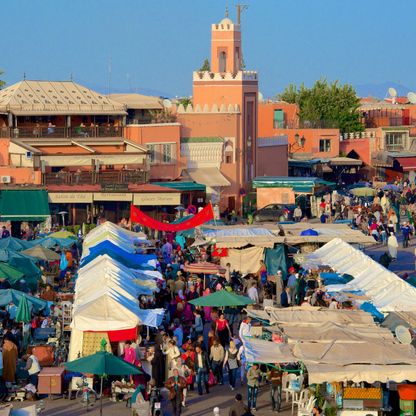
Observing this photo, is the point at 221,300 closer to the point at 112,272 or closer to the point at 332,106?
the point at 112,272

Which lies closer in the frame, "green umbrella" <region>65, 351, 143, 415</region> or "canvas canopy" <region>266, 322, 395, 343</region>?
"green umbrella" <region>65, 351, 143, 415</region>

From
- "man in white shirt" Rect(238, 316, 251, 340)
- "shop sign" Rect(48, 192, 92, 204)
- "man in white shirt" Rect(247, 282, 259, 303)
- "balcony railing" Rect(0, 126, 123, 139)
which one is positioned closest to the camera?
"man in white shirt" Rect(238, 316, 251, 340)

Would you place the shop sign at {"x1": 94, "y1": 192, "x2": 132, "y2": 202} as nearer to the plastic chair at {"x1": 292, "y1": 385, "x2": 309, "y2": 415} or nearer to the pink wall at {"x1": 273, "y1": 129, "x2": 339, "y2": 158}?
the pink wall at {"x1": 273, "y1": 129, "x2": 339, "y2": 158}

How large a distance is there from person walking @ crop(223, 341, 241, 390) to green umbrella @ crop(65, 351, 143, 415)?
Answer: 3.05m

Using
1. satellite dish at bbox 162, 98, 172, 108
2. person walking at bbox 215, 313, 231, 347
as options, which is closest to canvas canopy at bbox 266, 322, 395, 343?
person walking at bbox 215, 313, 231, 347

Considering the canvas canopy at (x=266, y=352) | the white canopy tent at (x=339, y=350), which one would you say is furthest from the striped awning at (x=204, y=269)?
the canvas canopy at (x=266, y=352)

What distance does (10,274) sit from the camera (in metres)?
32.5

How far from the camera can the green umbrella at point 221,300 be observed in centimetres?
2902

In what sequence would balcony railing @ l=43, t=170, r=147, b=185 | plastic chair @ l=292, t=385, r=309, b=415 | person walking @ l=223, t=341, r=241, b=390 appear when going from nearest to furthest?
plastic chair @ l=292, t=385, r=309, b=415 < person walking @ l=223, t=341, r=241, b=390 < balcony railing @ l=43, t=170, r=147, b=185

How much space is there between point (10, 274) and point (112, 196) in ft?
63.3

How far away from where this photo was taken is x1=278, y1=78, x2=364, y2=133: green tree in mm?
87750

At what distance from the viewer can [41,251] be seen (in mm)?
37125

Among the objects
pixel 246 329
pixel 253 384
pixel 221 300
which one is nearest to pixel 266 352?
pixel 253 384

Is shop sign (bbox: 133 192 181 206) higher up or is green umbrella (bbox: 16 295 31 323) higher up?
shop sign (bbox: 133 192 181 206)
